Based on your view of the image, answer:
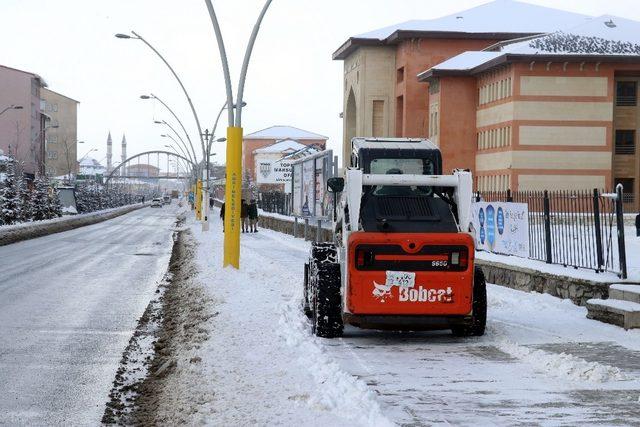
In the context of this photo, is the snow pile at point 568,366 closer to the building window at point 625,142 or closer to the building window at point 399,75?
the building window at point 625,142

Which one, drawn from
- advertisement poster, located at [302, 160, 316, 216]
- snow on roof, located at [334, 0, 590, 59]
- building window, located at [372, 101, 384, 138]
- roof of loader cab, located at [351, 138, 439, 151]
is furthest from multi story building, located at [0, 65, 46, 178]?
roof of loader cab, located at [351, 138, 439, 151]

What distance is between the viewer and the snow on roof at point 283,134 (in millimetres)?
189500

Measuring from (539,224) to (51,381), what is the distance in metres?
12.1

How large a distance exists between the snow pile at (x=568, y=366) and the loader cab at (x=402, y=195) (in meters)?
2.02

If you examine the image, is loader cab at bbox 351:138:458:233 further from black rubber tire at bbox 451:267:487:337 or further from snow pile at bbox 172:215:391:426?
snow pile at bbox 172:215:391:426

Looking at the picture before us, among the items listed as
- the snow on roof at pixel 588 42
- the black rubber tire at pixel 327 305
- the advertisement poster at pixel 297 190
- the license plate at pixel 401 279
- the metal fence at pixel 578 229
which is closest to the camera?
the license plate at pixel 401 279

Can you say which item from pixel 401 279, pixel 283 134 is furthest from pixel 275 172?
pixel 283 134

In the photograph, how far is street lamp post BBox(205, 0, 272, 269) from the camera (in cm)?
2173

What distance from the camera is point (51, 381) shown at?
33.7 ft

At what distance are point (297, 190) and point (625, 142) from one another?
3587 cm

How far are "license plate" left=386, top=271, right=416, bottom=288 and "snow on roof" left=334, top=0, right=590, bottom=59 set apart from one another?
7002cm

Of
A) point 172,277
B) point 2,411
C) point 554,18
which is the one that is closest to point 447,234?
point 2,411

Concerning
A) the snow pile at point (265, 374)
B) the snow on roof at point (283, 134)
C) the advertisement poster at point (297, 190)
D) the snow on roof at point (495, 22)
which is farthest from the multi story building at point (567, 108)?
the snow on roof at point (283, 134)

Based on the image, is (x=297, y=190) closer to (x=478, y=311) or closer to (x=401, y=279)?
(x=478, y=311)
